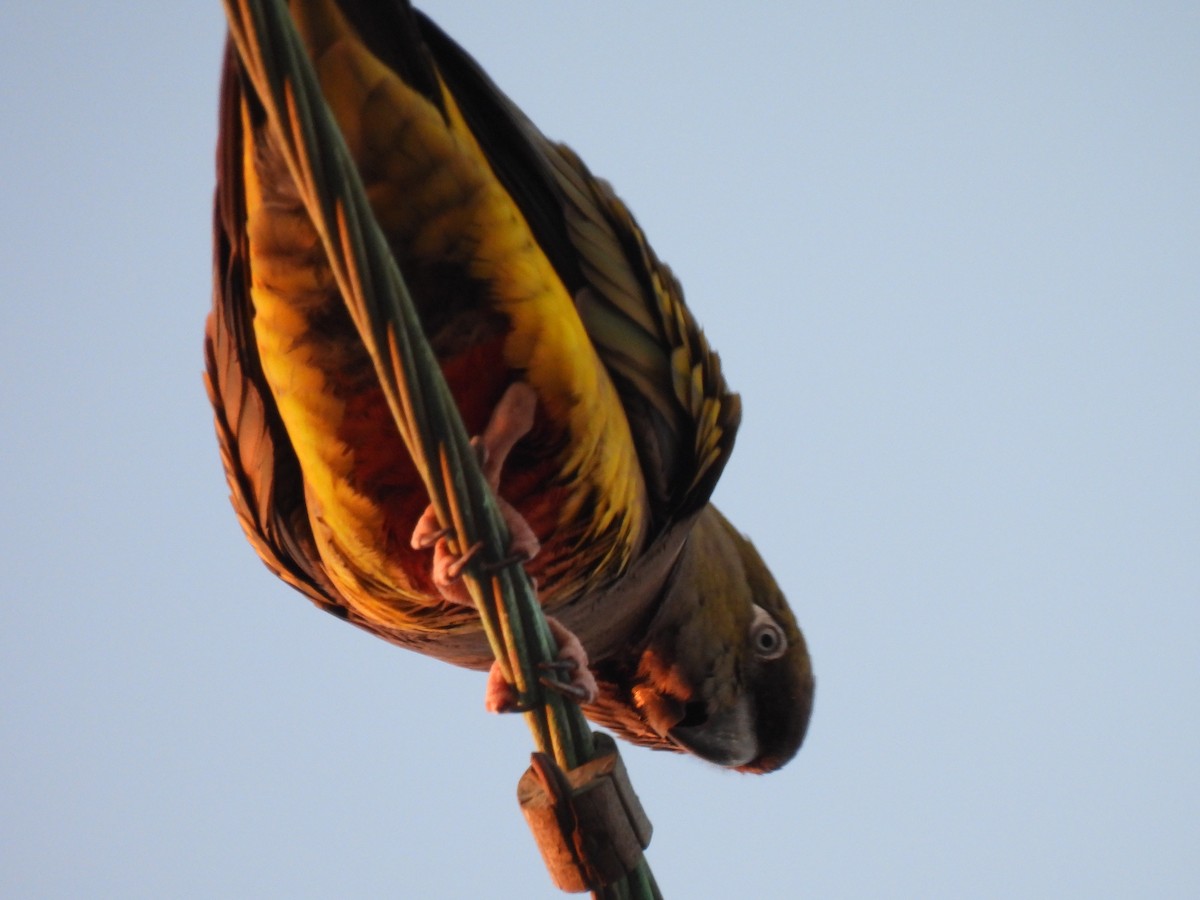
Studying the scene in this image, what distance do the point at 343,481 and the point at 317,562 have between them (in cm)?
46

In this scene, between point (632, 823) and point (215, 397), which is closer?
point (632, 823)

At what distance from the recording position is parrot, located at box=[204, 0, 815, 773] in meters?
2.88

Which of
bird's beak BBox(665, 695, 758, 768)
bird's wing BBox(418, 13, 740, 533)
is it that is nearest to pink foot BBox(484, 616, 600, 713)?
bird's wing BBox(418, 13, 740, 533)

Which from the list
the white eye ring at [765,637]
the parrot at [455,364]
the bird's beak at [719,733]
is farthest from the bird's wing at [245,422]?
the white eye ring at [765,637]

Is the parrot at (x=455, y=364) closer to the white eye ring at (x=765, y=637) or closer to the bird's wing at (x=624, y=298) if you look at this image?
the bird's wing at (x=624, y=298)

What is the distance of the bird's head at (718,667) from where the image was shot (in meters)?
4.19

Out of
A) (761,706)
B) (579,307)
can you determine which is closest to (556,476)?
(579,307)

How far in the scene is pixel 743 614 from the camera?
4.38 meters

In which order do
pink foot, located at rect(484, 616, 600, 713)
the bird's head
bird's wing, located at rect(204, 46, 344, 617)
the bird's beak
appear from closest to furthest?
pink foot, located at rect(484, 616, 600, 713), bird's wing, located at rect(204, 46, 344, 617), the bird's head, the bird's beak

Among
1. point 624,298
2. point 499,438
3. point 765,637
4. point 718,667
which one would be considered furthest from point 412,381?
point 765,637

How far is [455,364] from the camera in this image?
10.4 ft

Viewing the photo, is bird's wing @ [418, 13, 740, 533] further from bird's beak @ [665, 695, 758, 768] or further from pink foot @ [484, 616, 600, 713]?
bird's beak @ [665, 695, 758, 768]

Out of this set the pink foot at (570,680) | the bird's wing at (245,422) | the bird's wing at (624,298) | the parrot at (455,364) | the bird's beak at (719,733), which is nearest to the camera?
the pink foot at (570,680)

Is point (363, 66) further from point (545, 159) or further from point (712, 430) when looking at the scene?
point (712, 430)
